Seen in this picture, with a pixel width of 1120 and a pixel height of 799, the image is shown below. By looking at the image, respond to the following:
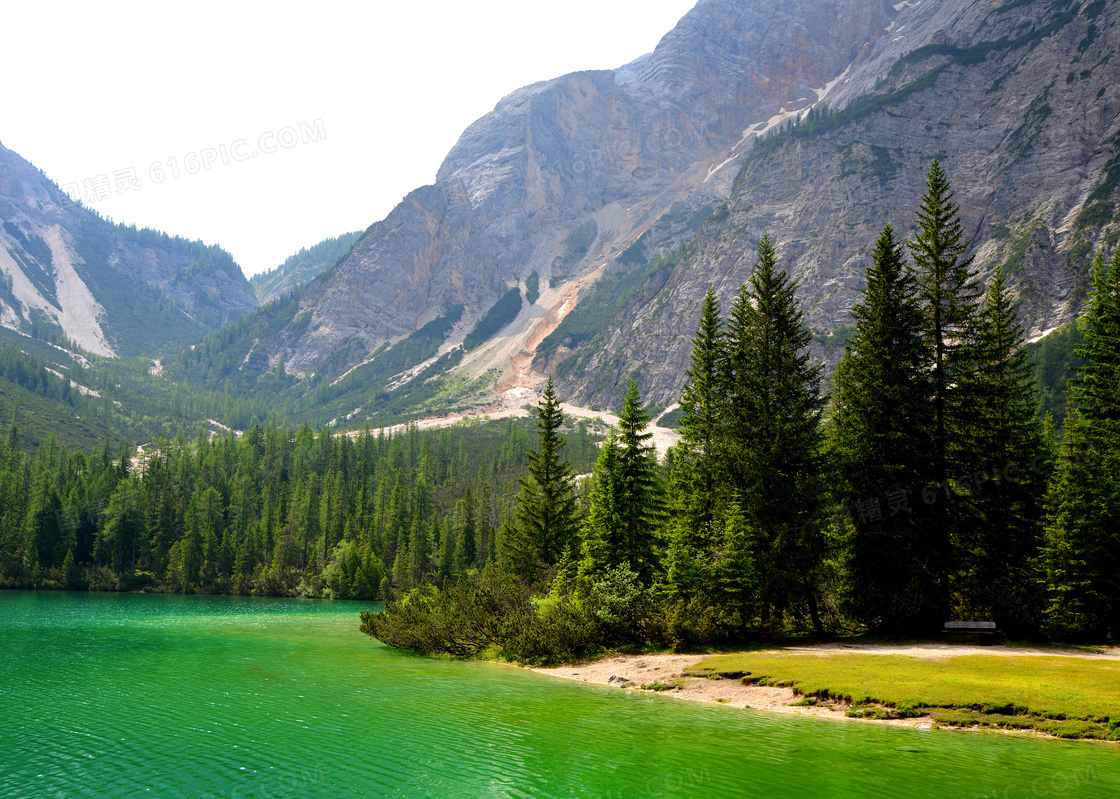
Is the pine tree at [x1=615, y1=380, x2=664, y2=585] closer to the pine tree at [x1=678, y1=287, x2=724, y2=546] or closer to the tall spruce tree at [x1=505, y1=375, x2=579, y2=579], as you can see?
the pine tree at [x1=678, y1=287, x2=724, y2=546]

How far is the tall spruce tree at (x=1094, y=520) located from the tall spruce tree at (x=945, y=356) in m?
4.86

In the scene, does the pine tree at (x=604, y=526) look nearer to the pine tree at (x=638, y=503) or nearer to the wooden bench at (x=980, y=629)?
the pine tree at (x=638, y=503)

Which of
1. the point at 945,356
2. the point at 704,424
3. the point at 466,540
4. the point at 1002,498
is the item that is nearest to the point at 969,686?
the point at 1002,498

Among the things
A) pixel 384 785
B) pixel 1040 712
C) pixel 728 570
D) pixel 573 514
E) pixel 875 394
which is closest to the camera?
pixel 384 785

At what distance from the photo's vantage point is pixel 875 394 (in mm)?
39656

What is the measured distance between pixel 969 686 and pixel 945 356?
2402 cm

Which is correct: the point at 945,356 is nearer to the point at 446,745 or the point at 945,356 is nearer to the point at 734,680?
the point at 734,680

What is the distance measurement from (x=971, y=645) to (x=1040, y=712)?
1409 centimetres

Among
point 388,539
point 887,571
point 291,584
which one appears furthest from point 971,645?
point 291,584

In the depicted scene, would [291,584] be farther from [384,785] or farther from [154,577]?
[384,785]

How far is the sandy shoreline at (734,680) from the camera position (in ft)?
81.7

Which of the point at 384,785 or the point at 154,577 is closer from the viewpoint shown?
the point at 384,785

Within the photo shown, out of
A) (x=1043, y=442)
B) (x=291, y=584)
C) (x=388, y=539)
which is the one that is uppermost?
(x=1043, y=442)

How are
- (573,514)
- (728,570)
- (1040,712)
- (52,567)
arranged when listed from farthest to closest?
(52,567) < (573,514) < (728,570) < (1040,712)
